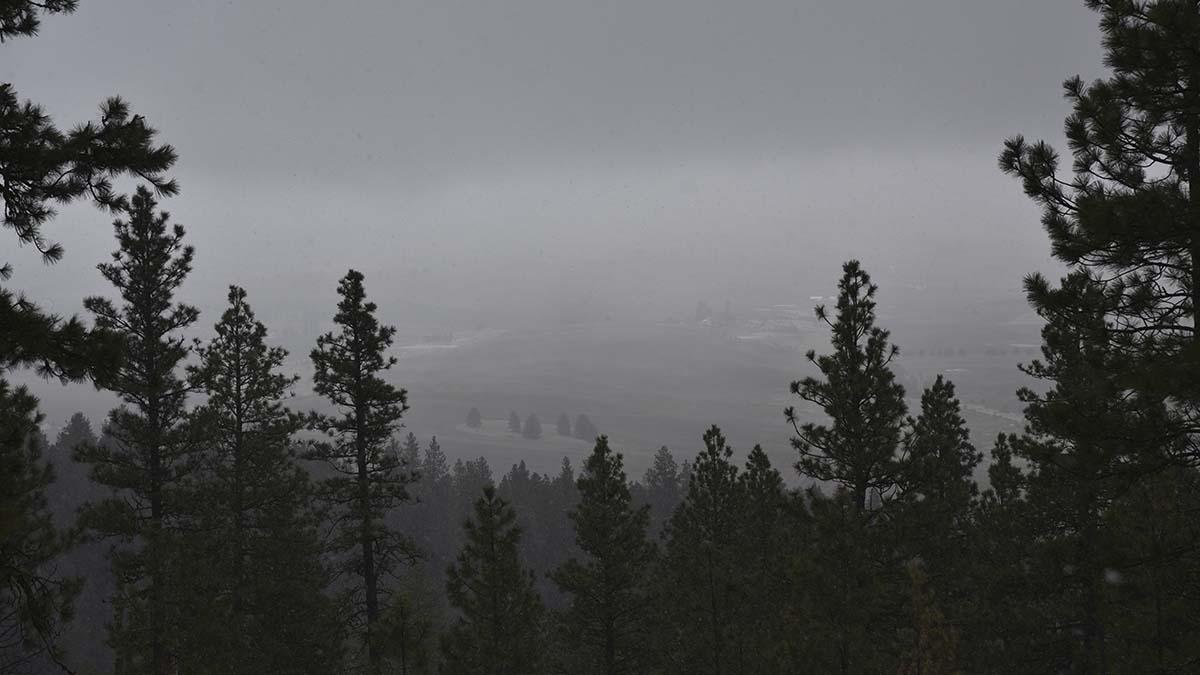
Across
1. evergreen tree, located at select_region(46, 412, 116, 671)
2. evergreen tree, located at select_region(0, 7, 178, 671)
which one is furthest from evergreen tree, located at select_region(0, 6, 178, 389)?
evergreen tree, located at select_region(46, 412, 116, 671)

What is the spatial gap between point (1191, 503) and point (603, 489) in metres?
14.2

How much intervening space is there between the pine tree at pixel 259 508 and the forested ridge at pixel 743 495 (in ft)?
0.32

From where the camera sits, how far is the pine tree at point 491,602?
651 inches

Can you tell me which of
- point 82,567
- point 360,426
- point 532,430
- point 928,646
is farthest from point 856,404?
point 532,430

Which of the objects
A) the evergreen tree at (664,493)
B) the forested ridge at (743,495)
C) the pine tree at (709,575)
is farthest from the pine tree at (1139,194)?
the evergreen tree at (664,493)

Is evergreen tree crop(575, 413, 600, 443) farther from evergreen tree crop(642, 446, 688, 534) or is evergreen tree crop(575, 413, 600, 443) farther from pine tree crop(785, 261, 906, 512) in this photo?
pine tree crop(785, 261, 906, 512)

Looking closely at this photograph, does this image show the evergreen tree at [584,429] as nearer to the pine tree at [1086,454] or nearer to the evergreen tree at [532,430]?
the evergreen tree at [532,430]

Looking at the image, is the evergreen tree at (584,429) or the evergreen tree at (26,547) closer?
the evergreen tree at (26,547)

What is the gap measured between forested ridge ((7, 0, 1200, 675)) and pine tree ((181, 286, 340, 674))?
0.32ft

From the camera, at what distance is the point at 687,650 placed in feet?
64.9

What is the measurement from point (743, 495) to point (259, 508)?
664 inches

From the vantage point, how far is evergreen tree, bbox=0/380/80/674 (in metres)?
5.76

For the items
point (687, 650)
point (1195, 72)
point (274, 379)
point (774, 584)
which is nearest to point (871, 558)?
point (774, 584)

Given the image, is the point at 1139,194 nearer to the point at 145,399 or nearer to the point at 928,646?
the point at 928,646
